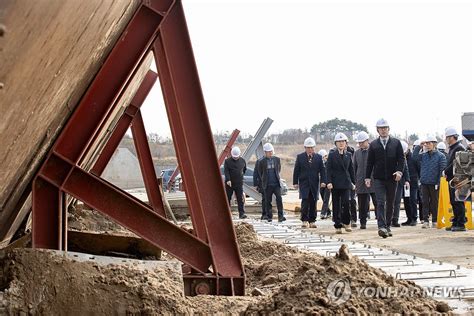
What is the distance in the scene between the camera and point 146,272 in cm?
496

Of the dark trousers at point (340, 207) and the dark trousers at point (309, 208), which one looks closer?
the dark trousers at point (340, 207)

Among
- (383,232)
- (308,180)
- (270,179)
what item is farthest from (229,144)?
(383,232)

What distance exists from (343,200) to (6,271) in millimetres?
9285

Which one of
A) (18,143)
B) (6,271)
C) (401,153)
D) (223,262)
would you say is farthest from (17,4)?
(401,153)

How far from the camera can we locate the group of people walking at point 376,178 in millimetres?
11430

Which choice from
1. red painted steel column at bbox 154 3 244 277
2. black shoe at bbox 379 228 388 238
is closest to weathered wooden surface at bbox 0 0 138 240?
red painted steel column at bbox 154 3 244 277

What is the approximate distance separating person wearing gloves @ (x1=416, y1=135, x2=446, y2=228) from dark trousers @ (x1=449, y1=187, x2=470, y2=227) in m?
0.94

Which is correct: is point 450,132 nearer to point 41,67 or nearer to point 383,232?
point 383,232

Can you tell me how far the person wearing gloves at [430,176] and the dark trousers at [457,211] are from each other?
94 cm

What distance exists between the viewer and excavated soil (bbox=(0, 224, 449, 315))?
4.45m

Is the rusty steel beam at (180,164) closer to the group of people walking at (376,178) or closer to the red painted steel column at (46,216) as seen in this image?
the red painted steel column at (46,216)

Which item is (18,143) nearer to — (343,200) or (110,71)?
(110,71)

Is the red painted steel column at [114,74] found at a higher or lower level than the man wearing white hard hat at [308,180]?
higher

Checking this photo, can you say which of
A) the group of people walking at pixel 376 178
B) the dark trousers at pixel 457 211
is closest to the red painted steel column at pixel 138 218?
the group of people walking at pixel 376 178
